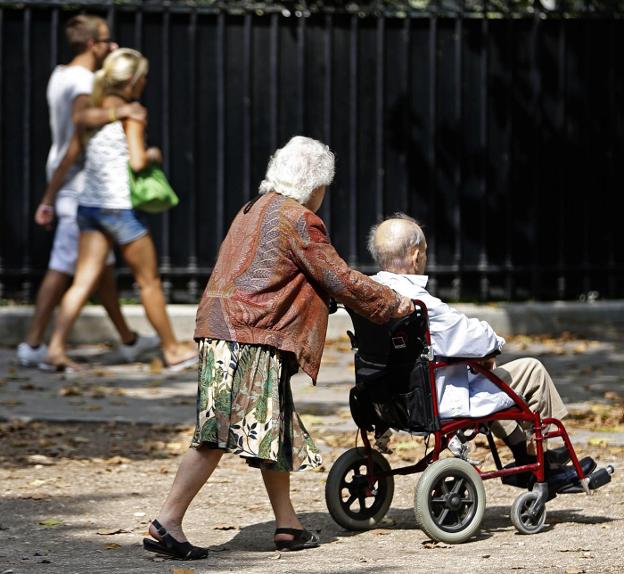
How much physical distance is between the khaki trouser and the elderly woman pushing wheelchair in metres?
0.68

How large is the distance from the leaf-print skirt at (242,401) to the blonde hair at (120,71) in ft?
14.5

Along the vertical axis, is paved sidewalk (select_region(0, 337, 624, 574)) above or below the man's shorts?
below

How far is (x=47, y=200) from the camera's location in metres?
9.78

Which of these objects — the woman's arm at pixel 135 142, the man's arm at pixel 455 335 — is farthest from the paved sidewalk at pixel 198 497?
the woman's arm at pixel 135 142

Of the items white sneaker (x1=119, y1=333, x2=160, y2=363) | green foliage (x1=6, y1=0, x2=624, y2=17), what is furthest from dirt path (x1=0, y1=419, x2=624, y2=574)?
green foliage (x1=6, y1=0, x2=624, y2=17)

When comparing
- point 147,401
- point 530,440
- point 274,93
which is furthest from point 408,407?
point 274,93

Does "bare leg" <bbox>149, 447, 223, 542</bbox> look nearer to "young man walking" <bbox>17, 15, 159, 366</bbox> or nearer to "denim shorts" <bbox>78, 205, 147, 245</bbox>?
"denim shorts" <bbox>78, 205, 147, 245</bbox>

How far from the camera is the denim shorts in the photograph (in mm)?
9617

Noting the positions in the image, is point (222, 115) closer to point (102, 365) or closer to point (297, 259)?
point (102, 365)

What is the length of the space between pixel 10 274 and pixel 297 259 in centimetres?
607

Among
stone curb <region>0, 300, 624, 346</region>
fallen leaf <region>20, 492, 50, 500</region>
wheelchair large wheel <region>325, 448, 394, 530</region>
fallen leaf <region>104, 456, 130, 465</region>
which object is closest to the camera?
wheelchair large wheel <region>325, 448, 394, 530</region>

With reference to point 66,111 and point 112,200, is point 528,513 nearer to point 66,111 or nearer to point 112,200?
point 112,200

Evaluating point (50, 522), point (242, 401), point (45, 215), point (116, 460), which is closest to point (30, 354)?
point (45, 215)

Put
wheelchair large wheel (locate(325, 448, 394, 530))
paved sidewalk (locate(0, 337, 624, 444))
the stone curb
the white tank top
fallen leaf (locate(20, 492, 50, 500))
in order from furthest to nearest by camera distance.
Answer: the stone curb
the white tank top
paved sidewalk (locate(0, 337, 624, 444))
fallen leaf (locate(20, 492, 50, 500))
wheelchair large wheel (locate(325, 448, 394, 530))
